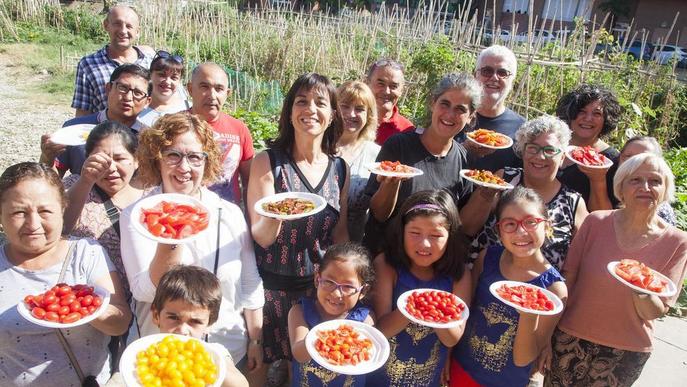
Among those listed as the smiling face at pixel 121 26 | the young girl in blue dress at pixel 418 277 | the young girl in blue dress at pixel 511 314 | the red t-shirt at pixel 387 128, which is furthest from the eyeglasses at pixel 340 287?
the smiling face at pixel 121 26

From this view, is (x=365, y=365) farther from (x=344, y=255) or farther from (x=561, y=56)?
(x=561, y=56)

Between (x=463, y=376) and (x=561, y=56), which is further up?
(x=561, y=56)

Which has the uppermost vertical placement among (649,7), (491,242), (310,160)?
(649,7)

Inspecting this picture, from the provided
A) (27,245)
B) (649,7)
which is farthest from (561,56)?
(649,7)

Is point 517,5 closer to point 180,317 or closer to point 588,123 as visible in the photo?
point 588,123

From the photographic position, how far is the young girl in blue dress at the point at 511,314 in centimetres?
277

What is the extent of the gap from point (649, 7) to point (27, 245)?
39.7 m

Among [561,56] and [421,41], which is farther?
[421,41]

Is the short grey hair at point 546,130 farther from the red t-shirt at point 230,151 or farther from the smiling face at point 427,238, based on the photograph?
the red t-shirt at point 230,151

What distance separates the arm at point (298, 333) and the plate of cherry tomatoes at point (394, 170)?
0.97m

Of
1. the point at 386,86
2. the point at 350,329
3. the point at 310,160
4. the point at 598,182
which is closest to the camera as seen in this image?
the point at 350,329

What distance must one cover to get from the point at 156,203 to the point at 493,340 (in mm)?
2056

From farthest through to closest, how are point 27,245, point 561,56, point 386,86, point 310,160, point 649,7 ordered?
point 649,7 → point 561,56 → point 386,86 → point 310,160 → point 27,245

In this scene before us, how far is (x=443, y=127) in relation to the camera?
131 inches
